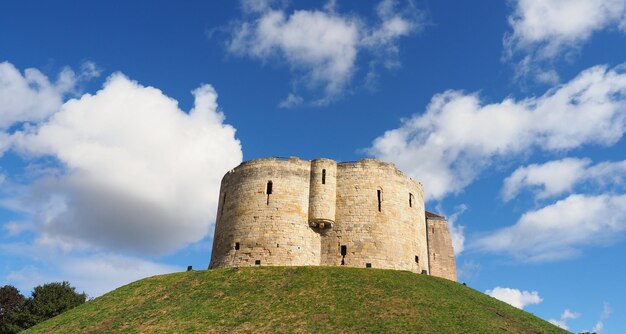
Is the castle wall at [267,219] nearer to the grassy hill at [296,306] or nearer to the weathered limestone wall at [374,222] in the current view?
the weathered limestone wall at [374,222]

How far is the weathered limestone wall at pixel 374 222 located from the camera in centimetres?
3747

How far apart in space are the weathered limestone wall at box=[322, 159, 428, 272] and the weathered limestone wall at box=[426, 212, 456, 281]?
6.26 meters

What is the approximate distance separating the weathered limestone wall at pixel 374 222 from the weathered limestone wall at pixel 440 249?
626 centimetres

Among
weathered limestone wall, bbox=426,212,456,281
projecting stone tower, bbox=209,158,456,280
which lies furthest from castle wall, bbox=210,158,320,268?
weathered limestone wall, bbox=426,212,456,281

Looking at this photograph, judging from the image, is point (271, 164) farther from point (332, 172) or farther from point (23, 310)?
point (23, 310)

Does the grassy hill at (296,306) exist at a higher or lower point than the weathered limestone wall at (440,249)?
lower

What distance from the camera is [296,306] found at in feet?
90.1

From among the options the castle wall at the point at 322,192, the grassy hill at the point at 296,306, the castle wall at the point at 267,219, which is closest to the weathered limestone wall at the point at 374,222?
the castle wall at the point at 322,192

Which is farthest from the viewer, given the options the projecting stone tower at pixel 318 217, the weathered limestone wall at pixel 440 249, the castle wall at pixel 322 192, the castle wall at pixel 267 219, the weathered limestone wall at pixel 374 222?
the weathered limestone wall at pixel 440 249

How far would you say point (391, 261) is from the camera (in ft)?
123

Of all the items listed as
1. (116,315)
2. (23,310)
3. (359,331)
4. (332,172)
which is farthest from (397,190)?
(23,310)

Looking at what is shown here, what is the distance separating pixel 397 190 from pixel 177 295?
18906 mm

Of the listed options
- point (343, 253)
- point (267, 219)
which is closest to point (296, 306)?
point (343, 253)

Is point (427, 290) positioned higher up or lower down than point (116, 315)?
higher up
